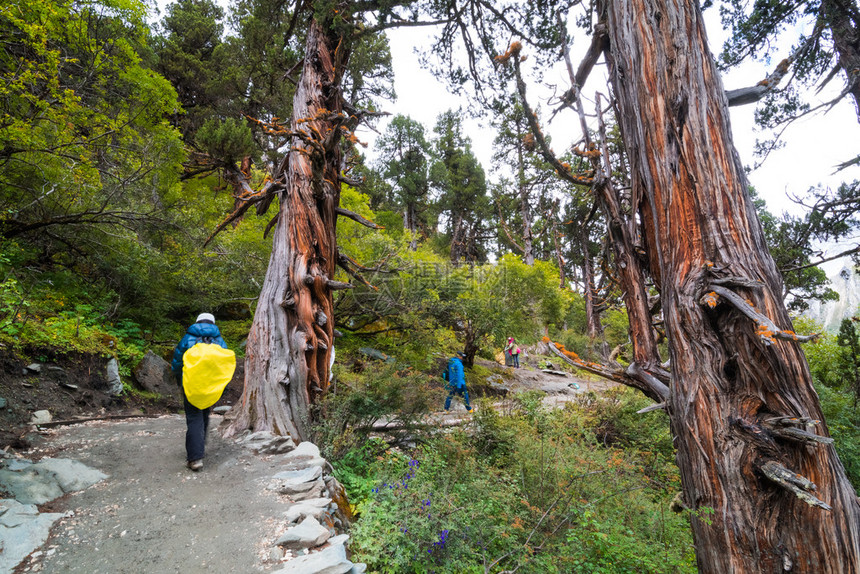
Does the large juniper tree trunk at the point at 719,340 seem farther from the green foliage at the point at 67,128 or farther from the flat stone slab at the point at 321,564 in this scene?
the green foliage at the point at 67,128

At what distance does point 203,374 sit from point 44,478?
3.95ft

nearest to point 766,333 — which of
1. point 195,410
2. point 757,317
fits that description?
point 757,317

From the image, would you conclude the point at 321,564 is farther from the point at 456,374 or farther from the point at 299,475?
the point at 456,374

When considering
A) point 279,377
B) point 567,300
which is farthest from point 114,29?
point 567,300

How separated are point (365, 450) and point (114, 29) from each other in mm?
10014

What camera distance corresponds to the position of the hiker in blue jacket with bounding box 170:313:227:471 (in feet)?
11.2

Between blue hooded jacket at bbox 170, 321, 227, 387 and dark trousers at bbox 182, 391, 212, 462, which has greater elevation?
blue hooded jacket at bbox 170, 321, 227, 387

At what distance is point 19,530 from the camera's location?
2172 millimetres

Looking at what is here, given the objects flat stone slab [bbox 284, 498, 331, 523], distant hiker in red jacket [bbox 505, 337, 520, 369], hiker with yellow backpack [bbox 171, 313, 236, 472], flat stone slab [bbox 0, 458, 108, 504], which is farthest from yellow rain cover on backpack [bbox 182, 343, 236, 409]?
distant hiker in red jacket [bbox 505, 337, 520, 369]

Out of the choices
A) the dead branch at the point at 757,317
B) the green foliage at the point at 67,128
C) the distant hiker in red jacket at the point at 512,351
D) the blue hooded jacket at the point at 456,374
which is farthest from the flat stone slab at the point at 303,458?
the distant hiker in red jacket at the point at 512,351

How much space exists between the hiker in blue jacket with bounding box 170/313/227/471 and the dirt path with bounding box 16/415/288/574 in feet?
0.52

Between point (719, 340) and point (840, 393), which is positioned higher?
point (719, 340)

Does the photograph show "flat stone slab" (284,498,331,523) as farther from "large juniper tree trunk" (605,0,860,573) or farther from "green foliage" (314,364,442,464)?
"large juniper tree trunk" (605,0,860,573)

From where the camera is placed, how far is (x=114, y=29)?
7.86 m
